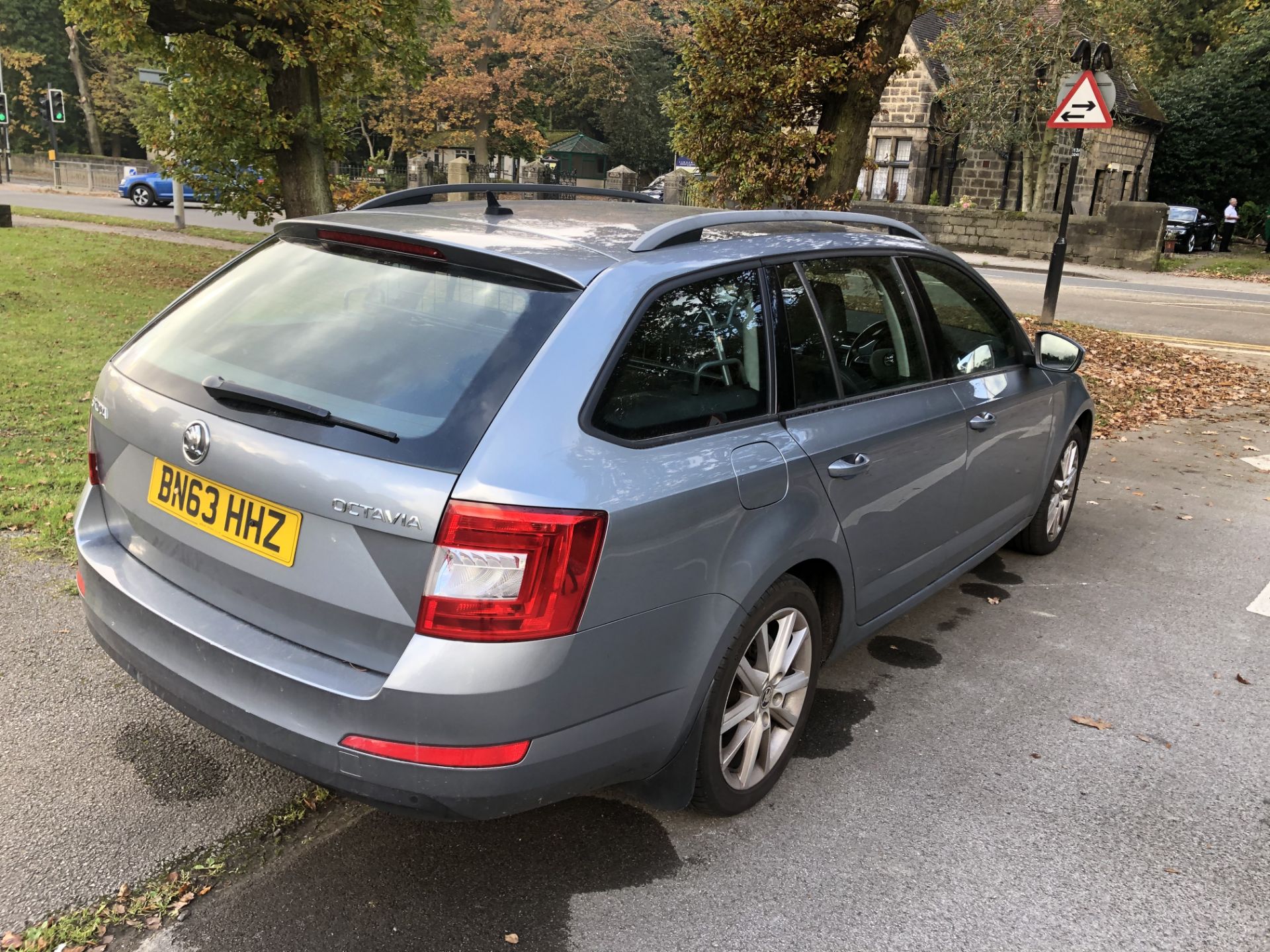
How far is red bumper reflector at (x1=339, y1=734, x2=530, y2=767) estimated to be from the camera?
2.29 metres

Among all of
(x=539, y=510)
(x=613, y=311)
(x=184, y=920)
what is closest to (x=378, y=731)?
(x=539, y=510)

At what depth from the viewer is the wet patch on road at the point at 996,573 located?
518 cm

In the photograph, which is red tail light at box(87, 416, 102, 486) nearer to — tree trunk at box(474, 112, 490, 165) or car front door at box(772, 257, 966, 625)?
car front door at box(772, 257, 966, 625)

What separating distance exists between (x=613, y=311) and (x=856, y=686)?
A: 2.08 meters

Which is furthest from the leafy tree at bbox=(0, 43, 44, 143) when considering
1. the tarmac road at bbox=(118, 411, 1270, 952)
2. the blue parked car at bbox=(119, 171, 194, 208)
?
the tarmac road at bbox=(118, 411, 1270, 952)

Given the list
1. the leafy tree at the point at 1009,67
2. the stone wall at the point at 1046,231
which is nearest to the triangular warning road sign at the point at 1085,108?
the stone wall at the point at 1046,231

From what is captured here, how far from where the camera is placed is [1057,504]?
5.40 meters

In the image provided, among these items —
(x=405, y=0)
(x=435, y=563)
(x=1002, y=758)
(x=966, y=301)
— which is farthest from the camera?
(x=405, y=0)

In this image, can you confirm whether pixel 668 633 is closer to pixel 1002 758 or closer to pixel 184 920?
pixel 184 920

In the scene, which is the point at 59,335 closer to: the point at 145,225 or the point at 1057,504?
the point at 1057,504

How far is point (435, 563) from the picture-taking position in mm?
2234

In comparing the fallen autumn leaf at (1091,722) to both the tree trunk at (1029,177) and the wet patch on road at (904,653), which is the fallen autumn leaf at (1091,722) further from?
the tree trunk at (1029,177)

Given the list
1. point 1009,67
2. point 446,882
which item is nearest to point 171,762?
point 446,882

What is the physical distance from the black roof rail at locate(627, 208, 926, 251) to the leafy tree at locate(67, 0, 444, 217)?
26.2 feet
